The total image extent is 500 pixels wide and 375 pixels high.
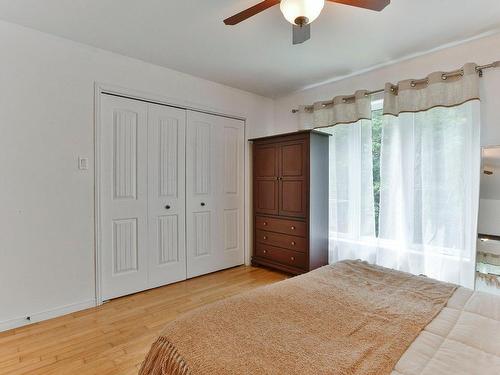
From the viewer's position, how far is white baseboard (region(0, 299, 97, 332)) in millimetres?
2192

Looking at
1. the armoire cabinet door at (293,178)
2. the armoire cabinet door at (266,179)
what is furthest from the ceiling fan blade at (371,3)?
the armoire cabinet door at (266,179)

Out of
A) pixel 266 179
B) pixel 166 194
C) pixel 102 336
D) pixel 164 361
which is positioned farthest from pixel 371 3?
pixel 102 336

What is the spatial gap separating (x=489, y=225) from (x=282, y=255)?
203 cm

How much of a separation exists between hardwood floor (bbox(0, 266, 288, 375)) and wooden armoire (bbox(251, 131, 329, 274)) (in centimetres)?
79

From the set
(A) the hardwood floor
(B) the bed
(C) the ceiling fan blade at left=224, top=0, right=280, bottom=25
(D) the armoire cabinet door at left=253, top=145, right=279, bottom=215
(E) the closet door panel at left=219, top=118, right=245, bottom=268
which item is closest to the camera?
(B) the bed

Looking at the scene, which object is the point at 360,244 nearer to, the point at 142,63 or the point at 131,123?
the point at 131,123

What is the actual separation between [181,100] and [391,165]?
238 cm

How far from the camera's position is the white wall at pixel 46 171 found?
221 centimetres

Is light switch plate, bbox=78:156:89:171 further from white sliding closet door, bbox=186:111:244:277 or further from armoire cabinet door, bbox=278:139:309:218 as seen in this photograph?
armoire cabinet door, bbox=278:139:309:218

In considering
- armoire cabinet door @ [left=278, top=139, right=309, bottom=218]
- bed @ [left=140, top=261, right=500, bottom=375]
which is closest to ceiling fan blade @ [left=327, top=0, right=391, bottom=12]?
bed @ [left=140, top=261, right=500, bottom=375]

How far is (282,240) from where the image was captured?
349 centimetres

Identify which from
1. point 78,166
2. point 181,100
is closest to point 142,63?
point 181,100

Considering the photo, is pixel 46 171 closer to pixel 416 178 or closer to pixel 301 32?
pixel 301 32

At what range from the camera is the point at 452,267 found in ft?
8.26
